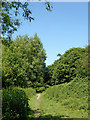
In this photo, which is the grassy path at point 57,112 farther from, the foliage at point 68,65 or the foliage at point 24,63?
the foliage at point 68,65

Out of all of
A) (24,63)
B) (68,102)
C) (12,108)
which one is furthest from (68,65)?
(12,108)

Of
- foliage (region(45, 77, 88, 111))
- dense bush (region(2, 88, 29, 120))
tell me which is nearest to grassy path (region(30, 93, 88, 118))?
foliage (region(45, 77, 88, 111))

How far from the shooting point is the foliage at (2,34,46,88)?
17.1 m

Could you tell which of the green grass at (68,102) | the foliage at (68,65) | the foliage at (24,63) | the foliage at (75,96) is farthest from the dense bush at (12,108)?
the foliage at (68,65)

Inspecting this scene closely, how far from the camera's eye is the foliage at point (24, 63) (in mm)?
17141

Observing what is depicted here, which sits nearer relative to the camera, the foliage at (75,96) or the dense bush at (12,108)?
the dense bush at (12,108)

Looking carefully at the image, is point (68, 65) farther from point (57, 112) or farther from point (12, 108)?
point (12, 108)

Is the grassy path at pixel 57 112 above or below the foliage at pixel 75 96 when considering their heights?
below

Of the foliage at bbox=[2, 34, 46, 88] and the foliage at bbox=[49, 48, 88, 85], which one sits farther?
the foliage at bbox=[49, 48, 88, 85]

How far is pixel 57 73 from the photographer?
2012cm

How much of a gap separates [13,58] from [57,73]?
6.91 metres

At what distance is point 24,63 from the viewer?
19.1 metres

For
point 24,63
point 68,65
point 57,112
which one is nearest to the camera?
point 57,112

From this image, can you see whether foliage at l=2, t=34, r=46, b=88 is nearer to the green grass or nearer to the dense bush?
the green grass
